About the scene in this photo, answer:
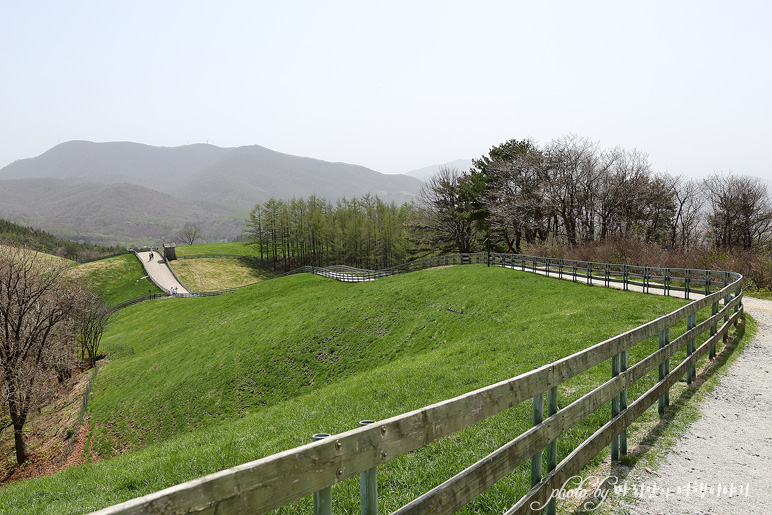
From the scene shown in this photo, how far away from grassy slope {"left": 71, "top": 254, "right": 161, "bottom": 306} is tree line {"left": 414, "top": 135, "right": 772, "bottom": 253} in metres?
50.9

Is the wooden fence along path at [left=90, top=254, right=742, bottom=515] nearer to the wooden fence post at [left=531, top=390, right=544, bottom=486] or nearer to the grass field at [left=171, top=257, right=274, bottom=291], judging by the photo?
the wooden fence post at [left=531, top=390, right=544, bottom=486]

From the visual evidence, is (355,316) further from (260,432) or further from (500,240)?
(500,240)

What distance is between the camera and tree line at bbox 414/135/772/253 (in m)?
38.8

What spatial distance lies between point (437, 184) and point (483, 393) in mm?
53253

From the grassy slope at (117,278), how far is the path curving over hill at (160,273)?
1.06 meters

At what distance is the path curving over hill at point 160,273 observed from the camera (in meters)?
68.9

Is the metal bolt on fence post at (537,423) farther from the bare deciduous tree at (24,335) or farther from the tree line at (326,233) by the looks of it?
the tree line at (326,233)

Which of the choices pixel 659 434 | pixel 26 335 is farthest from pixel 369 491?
pixel 26 335

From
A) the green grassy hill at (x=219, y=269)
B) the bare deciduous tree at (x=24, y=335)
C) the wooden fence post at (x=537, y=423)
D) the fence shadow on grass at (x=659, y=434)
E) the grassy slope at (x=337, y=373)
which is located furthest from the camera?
the green grassy hill at (x=219, y=269)

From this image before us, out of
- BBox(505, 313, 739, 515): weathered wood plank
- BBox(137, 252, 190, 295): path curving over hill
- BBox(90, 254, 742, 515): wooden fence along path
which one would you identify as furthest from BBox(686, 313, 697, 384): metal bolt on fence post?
BBox(137, 252, 190, 295): path curving over hill

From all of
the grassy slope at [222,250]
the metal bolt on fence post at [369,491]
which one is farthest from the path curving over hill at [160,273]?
the metal bolt on fence post at [369,491]

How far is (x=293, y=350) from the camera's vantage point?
72.1 ft

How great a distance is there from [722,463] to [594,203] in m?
39.0

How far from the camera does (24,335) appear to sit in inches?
784
